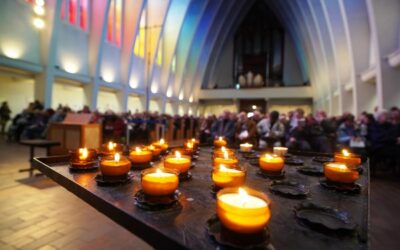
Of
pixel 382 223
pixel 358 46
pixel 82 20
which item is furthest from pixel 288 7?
pixel 382 223

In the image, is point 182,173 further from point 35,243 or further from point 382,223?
point 382,223

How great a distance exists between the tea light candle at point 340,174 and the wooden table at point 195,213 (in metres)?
0.06

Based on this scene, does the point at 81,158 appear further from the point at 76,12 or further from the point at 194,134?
the point at 194,134

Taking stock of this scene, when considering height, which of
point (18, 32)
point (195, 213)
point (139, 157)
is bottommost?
point (195, 213)

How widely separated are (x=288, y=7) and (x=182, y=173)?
883 inches

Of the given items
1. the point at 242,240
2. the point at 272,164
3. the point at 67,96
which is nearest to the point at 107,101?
the point at 67,96

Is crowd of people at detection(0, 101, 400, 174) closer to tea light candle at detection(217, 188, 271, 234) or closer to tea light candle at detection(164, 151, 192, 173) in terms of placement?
tea light candle at detection(164, 151, 192, 173)

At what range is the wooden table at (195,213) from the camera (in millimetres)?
592

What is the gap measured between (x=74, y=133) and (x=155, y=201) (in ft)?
17.0

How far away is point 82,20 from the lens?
10227mm

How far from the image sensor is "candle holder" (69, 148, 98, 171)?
4.06 feet

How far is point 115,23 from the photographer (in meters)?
12.2

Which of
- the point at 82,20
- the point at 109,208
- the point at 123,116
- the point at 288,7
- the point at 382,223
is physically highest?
the point at 288,7

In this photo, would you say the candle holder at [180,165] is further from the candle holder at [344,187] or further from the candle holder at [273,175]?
the candle holder at [344,187]
